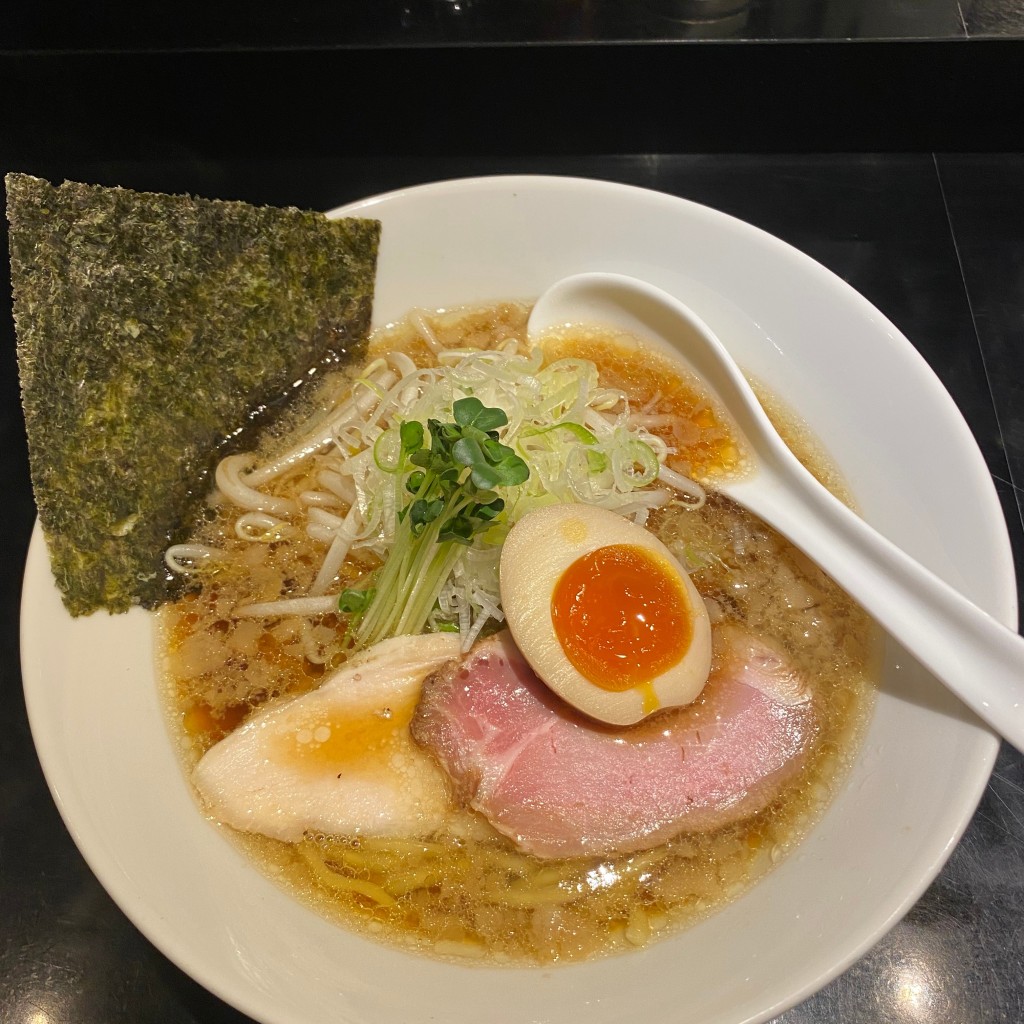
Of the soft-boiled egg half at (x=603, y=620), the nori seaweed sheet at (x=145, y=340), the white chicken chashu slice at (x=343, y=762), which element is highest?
the nori seaweed sheet at (x=145, y=340)

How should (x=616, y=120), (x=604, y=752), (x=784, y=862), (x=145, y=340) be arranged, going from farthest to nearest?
1. (x=616, y=120)
2. (x=145, y=340)
3. (x=604, y=752)
4. (x=784, y=862)

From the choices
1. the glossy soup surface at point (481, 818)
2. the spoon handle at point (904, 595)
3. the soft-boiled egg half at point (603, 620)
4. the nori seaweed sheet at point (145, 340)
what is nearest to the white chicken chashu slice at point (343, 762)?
the glossy soup surface at point (481, 818)

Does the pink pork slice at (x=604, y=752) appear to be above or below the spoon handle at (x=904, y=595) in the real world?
below

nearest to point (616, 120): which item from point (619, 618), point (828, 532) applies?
point (828, 532)

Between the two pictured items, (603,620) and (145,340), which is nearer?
(603,620)

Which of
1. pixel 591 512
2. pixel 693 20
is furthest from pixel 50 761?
pixel 693 20

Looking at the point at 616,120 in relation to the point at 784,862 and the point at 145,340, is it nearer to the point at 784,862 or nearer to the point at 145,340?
the point at 145,340

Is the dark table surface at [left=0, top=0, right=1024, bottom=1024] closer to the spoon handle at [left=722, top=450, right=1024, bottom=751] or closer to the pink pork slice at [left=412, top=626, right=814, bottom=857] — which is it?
the spoon handle at [left=722, top=450, right=1024, bottom=751]

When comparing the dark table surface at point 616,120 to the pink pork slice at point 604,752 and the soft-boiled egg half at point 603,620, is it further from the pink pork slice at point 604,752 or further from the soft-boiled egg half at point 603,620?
the soft-boiled egg half at point 603,620
